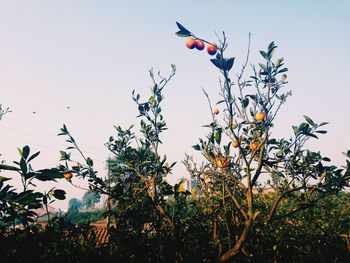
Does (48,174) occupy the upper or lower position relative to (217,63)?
lower

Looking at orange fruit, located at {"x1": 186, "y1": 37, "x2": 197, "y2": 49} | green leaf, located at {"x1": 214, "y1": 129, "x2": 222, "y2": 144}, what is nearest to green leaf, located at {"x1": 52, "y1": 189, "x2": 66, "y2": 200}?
green leaf, located at {"x1": 214, "y1": 129, "x2": 222, "y2": 144}

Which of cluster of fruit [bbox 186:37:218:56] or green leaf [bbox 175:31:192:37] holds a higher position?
cluster of fruit [bbox 186:37:218:56]

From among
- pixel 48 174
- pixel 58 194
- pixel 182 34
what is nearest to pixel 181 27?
pixel 182 34

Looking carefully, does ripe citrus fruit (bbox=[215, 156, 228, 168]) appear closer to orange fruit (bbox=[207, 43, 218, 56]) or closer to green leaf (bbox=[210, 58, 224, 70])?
green leaf (bbox=[210, 58, 224, 70])

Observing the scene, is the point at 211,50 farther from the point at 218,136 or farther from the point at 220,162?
the point at 220,162

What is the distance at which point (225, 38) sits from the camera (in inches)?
90.8

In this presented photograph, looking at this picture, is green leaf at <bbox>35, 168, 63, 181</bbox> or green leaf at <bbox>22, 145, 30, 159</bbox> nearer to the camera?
green leaf at <bbox>35, 168, 63, 181</bbox>

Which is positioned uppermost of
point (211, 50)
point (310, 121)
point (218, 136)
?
point (211, 50)

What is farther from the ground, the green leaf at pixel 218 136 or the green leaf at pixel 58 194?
the green leaf at pixel 218 136

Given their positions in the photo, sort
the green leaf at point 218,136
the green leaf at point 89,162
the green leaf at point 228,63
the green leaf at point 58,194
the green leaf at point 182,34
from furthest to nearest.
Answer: the green leaf at point 89,162 < the green leaf at point 218,136 < the green leaf at point 228,63 < the green leaf at point 182,34 < the green leaf at point 58,194

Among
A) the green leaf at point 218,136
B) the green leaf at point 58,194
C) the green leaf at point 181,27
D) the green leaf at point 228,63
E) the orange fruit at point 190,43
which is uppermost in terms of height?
the orange fruit at point 190,43

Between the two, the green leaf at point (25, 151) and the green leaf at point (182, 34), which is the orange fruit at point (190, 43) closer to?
the green leaf at point (182, 34)

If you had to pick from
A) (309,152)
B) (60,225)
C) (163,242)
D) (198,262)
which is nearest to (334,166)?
(309,152)

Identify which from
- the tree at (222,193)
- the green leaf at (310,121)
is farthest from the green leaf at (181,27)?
the green leaf at (310,121)
